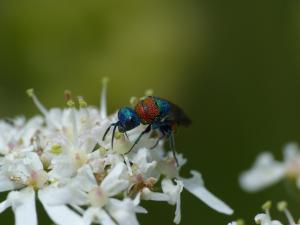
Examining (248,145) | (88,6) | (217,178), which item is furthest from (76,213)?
(88,6)

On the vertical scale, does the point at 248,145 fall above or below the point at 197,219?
above

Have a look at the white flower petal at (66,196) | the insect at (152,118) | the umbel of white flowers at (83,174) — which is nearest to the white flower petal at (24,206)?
the umbel of white flowers at (83,174)

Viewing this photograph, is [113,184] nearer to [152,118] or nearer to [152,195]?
[152,195]

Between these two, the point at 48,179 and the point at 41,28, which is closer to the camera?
the point at 48,179

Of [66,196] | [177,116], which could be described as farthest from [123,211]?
[177,116]

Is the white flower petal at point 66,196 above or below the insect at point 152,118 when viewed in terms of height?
below

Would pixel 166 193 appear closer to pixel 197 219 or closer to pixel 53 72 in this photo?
pixel 197 219

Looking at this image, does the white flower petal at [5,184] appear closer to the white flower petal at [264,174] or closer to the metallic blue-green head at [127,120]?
the metallic blue-green head at [127,120]
